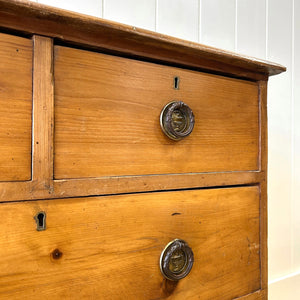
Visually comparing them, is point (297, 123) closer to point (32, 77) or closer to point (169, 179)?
point (169, 179)

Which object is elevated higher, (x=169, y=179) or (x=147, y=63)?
(x=147, y=63)

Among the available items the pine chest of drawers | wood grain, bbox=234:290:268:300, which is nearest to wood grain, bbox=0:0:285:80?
the pine chest of drawers

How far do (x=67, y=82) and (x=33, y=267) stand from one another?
0.88 feet

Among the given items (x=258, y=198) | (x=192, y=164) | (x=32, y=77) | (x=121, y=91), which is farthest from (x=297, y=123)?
(x=32, y=77)

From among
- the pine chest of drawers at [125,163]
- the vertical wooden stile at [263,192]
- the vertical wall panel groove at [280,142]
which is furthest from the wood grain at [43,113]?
the vertical wall panel groove at [280,142]

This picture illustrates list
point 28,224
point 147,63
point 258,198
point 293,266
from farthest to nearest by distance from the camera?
1. point 293,266
2. point 258,198
3. point 147,63
4. point 28,224

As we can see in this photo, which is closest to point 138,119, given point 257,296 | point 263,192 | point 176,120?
point 176,120

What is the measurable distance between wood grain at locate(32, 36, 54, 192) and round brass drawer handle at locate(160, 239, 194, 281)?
237 millimetres

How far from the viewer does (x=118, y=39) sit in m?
0.54

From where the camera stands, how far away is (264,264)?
0.74 metres

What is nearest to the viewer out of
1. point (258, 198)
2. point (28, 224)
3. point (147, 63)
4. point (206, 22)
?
point (28, 224)

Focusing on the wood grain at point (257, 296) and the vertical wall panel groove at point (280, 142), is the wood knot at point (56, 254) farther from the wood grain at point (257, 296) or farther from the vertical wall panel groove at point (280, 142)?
the vertical wall panel groove at point (280, 142)

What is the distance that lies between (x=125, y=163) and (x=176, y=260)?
201mm

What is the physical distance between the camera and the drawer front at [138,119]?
510 millimetres
